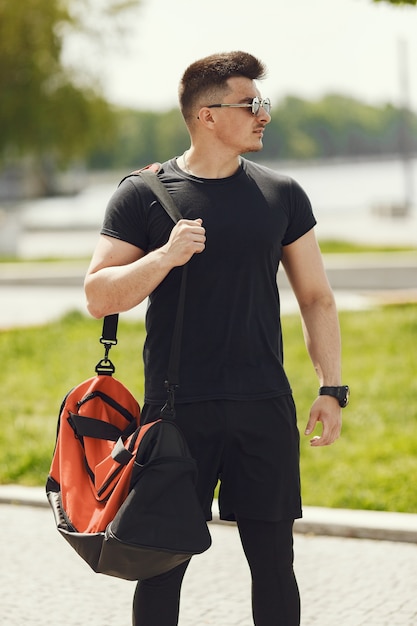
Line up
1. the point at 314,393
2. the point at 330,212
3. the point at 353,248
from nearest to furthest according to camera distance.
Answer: the point at 314,393
the point at 353,248
the point at 330,212

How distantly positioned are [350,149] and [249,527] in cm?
12348

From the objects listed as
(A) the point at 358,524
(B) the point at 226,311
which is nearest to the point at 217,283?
(B) the point at 226,311

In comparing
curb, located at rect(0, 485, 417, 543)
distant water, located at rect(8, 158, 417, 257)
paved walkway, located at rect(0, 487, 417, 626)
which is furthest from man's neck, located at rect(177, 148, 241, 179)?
distant water, located at rect(8, 158, 417, 257)

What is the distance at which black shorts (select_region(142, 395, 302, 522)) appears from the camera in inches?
119

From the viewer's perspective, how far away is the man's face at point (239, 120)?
10.1 ft

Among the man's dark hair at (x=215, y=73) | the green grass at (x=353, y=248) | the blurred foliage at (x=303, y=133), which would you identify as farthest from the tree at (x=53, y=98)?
the blurred foliage at (x=303, y=133)

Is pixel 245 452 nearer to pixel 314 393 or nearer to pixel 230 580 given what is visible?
pixel 230 580

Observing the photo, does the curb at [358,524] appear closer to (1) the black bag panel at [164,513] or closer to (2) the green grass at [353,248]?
(1) the black bag panel at [164,513]

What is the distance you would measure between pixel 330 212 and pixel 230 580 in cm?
4871

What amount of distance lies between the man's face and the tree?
3181 cm

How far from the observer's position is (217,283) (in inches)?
119

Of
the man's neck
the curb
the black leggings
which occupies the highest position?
the man's neck

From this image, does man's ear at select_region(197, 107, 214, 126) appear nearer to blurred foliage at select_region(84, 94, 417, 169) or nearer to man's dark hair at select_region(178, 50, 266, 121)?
man's dark hair at select_region(178, 50, 266, 121)

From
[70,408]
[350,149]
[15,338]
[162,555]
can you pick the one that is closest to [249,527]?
[162,555]
